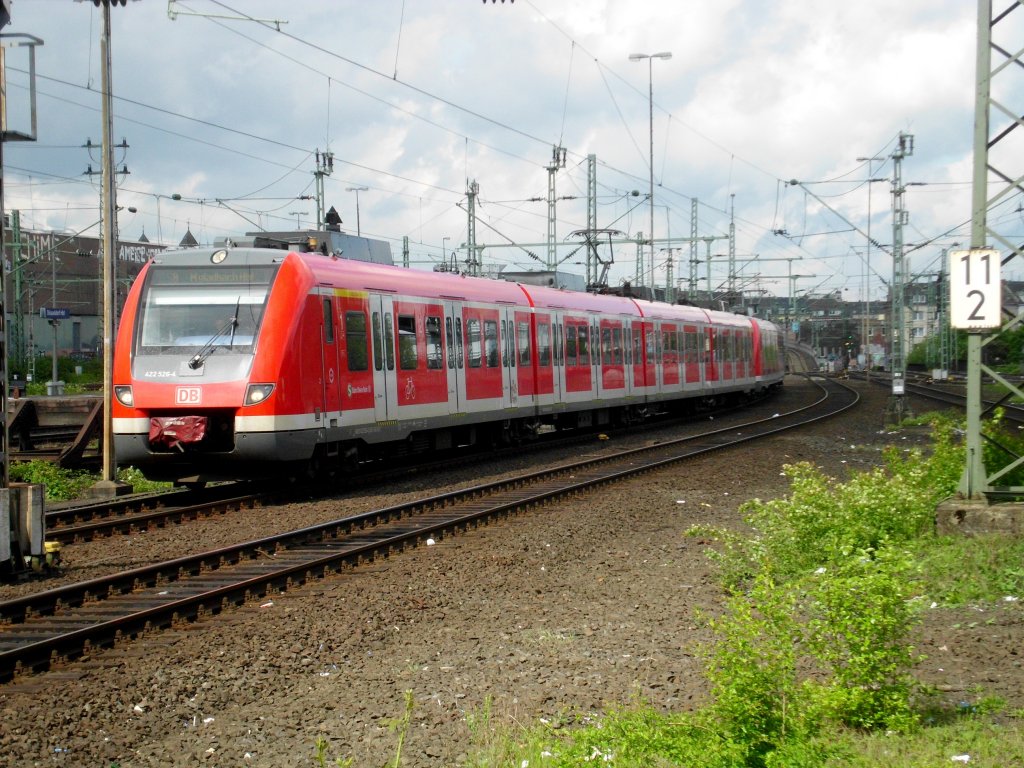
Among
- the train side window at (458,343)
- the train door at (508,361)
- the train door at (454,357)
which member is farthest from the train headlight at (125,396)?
the train door at (508,361)

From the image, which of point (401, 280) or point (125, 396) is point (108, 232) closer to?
point (125, 396)

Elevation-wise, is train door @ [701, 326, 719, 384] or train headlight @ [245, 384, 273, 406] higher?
train door @ [701, 326, 719, 384]

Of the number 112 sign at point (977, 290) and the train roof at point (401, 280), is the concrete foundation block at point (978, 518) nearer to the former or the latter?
the number 112 sign at point (977, 290)

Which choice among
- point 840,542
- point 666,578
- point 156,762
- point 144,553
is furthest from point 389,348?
point 156,762

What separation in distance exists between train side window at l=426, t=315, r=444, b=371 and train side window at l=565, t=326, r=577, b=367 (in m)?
6.24

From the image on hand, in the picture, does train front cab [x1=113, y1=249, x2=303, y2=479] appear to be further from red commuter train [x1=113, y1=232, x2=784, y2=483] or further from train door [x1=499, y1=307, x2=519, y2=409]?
train door [x1=499, y1=307, x2=519, y2=409]

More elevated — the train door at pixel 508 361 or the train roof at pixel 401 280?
the train roof at pixel 401 280

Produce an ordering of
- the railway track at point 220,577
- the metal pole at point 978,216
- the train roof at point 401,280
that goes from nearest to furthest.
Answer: the railway track at point 220,577
the metal pole at point 978,216
the train roof at point 401,280

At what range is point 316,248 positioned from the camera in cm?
1567

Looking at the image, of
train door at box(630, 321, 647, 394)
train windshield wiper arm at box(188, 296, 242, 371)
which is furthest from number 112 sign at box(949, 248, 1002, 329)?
train door at box(630, 321, 647, 394)

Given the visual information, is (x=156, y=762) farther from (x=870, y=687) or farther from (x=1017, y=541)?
(x=1017, y=541)

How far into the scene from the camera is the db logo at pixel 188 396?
43.0 feet

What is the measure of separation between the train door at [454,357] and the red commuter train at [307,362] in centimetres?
3

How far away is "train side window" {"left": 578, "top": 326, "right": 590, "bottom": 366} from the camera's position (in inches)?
951
